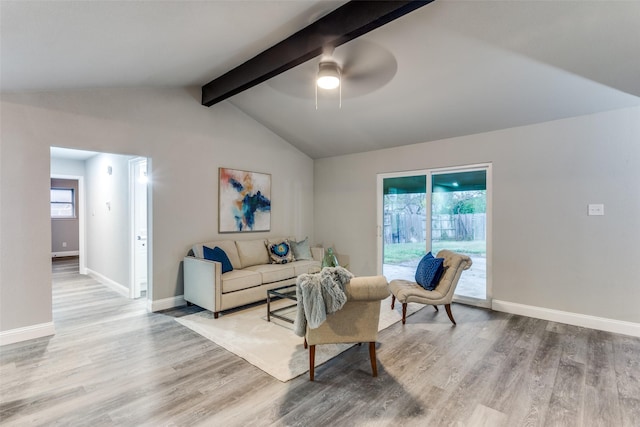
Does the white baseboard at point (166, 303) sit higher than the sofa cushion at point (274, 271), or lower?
lower

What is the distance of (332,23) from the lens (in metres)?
2.54

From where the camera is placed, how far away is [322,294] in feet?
7.25

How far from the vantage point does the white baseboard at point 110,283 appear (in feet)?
15.3

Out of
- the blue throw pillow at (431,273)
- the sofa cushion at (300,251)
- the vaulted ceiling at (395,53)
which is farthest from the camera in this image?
the sofa cushion at (300,251)

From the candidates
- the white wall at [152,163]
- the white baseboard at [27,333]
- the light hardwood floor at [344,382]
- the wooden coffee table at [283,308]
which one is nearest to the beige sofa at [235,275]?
the white wall at [152,163]

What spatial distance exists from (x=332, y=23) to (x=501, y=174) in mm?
2888

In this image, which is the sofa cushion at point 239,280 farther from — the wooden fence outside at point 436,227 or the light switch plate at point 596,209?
the light switch plate at point 596,209

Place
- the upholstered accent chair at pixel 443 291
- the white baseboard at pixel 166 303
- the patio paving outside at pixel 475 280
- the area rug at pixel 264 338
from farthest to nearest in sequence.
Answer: the patio paving outside at pixel 475 280
the white baseboard at pixel 166 303
the upholstered accent chair at pixel 443 291
the area rug at pixel 264 338

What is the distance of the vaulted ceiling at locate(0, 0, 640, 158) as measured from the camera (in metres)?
2.10

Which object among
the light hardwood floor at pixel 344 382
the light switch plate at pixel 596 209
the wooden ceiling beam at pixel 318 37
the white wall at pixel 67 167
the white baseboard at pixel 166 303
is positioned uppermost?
the wooden ceiling beam at pixel 318 37

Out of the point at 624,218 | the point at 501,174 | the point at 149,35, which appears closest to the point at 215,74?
the point at 149,35

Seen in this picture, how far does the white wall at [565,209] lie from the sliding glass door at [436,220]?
0.19 metres

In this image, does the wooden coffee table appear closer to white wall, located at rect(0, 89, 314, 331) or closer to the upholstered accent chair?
the upholstered accent chair

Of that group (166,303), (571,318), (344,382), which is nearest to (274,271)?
(166,303)
